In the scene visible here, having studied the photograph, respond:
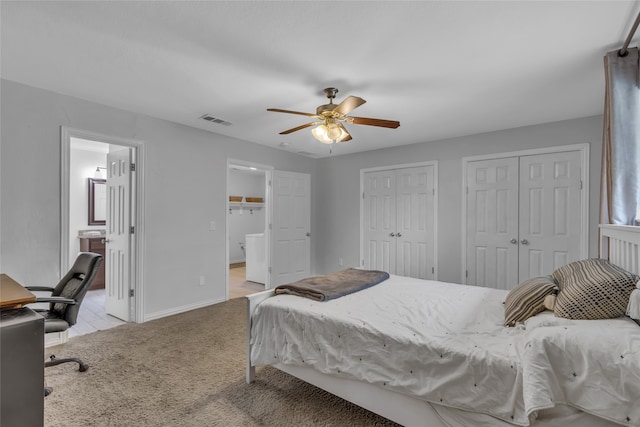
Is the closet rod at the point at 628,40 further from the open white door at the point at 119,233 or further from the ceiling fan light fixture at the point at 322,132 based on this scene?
the open white door at the point at 119,233

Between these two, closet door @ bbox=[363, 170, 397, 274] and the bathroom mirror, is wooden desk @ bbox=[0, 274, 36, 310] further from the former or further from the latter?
closet door @ bbox=[363, 170, 397, 274]

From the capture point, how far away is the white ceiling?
5.59ft

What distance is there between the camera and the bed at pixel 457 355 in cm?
117

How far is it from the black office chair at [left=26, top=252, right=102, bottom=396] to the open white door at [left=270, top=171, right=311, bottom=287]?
274 cm

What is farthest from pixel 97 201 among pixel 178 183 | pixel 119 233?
pixel 178 183

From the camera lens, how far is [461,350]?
147 cm

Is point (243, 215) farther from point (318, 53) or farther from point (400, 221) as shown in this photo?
point (318, 53)

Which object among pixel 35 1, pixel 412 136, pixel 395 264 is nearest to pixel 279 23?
pixel 35 1

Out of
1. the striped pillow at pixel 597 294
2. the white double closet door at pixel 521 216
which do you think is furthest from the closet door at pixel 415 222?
the striped pillow at pixel 597 294

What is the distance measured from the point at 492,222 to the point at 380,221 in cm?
164

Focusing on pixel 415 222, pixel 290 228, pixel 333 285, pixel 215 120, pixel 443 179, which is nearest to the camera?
pixel 333 285

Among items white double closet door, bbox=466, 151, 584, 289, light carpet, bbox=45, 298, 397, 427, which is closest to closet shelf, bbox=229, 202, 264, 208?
light carpet, bbox=45, 298, 397, 427

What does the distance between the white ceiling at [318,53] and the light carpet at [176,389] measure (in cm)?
234

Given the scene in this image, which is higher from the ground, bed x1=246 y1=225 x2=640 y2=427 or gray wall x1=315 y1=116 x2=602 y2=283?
gray wall x1=315 y1=116 x2=602 y2=283
